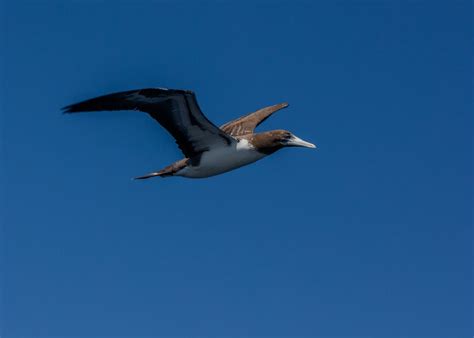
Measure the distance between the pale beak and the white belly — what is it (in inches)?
23.7

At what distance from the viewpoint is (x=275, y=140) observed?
62.3ft

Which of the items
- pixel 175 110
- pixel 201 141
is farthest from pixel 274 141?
pixel 175 110

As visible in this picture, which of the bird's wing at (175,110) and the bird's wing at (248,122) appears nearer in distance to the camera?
the bird's wing at (175,110)

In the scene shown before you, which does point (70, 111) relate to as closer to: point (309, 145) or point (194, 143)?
point (194, 143)

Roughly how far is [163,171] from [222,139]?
148cm

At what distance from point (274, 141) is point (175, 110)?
201 centimetres

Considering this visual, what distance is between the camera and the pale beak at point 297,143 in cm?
1914

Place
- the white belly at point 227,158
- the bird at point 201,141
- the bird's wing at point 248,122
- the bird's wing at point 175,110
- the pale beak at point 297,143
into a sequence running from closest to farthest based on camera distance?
1. the bird's wing at point 175,110
2. the bird at point 201,141
3. the white belly at point 227,158
4. the pale beak at point 297,143
5. the bird's wing at point 248,122

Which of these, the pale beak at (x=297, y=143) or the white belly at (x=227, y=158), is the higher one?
the pale beak at (x=297, y=143)

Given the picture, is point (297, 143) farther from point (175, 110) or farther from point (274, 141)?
point (175, 110)

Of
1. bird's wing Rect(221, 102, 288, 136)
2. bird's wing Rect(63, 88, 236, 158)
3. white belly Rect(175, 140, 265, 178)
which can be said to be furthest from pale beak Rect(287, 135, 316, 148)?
bird's wing Rect(221, 102, 288, 136)

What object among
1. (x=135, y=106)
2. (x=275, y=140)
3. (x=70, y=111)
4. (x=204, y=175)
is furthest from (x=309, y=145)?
(x=70, y=111)

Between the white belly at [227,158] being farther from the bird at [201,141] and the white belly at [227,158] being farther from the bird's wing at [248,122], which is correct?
the bird's wing at [248,122]

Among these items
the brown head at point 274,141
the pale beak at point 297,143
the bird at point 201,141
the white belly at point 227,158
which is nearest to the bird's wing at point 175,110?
the bird at point 201,141
